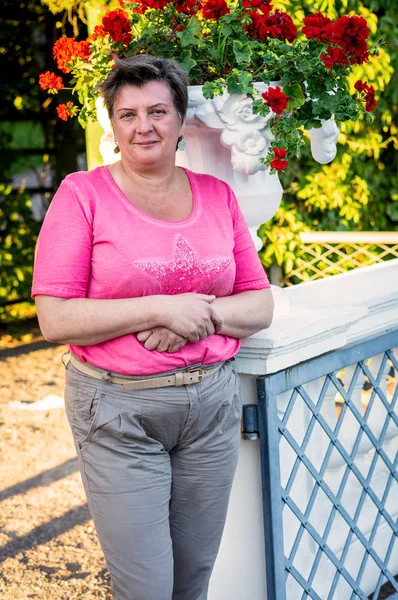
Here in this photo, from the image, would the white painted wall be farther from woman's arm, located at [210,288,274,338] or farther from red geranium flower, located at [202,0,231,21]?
red geranium flower, located at [202,0,231,21]

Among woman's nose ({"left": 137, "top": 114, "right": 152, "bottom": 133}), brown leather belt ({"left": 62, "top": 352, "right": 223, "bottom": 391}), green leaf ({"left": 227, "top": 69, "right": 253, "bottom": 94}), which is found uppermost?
green leaf ({"left": 227, "top": 69, "right": 253, "bottom": 94})

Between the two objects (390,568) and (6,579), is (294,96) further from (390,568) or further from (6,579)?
(6,579)

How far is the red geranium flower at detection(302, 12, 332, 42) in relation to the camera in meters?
2.16

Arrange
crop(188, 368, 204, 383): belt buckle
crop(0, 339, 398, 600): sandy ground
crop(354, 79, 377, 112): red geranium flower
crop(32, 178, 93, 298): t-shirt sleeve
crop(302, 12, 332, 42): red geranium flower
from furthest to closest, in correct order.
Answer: crop(0, 339, 398, 600): sandy ground, crop(354, 79, 377, 112): red geranium flower, crop(302, 12, 332, 42): red geranium flower, crop(188, 368, 204, 383): belt buckle, crop(32, 178, 93, 298): t-shirt sleeve

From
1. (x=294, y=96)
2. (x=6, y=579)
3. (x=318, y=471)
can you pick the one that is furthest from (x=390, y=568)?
(x=294, y=96)

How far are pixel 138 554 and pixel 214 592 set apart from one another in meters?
0.65

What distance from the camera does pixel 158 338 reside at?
6.25ft

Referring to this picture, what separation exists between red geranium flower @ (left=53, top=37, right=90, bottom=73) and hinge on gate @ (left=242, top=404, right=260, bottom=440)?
1.04m

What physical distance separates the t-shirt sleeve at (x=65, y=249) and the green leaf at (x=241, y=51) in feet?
1.90

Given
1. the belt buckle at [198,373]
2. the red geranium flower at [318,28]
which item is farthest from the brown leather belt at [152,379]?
the red geranium flower at [318,28]

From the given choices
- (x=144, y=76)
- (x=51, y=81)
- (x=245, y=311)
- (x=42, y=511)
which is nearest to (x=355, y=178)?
(x=42, y=511)

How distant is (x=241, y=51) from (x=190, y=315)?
73 cm

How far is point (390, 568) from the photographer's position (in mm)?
3098

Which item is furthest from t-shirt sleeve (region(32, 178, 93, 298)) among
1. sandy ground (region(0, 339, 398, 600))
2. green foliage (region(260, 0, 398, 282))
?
green foliage (region(260, 0, 398, 282))
